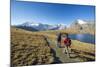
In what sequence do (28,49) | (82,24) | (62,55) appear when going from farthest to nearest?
(82,24), (62,55), (28,49)

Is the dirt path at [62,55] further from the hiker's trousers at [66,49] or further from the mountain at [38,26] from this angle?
the mountain at [38,26]

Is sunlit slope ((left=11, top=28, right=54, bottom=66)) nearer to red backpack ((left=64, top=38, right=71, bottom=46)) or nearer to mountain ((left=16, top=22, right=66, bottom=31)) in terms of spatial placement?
mountain ((left=16, top=22, right=66, bottom=31))

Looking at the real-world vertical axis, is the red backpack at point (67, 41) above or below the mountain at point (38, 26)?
below

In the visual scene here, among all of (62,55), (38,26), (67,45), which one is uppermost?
(38,26)

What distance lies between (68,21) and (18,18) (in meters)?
0.55

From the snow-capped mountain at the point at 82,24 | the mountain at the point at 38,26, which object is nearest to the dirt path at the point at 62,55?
the mountain at the point at 38,26

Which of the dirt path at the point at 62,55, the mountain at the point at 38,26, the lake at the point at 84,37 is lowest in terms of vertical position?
the dirt path at the point at 62,55

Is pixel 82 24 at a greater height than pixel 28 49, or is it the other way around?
pixel 82 24

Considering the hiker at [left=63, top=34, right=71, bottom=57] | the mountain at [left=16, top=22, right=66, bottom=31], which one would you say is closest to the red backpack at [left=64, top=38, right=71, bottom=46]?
the hiker at [left=63, top=34, right=71, bottom=57]

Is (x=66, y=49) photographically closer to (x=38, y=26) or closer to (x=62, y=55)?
(x=62, y=55)

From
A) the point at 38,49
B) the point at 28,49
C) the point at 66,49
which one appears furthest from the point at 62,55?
the point at 28,49

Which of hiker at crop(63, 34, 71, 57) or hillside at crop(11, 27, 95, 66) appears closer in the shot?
hillside at crop(11, 27, 95, 66)

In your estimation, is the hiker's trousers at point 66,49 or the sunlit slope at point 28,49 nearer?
the sunlit slope at point 28,49
